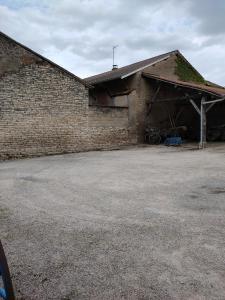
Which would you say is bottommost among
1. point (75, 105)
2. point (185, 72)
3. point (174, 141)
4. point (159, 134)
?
point (174, 141)

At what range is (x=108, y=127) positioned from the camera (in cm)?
1562

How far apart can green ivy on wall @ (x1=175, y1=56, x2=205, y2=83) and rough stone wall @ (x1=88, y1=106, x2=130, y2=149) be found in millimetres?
5493

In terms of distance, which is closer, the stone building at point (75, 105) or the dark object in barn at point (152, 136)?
the stone building at point (75, 105)

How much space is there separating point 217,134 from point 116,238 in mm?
15247

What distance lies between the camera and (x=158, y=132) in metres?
17.0

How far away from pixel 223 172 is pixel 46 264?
5908 millimetres

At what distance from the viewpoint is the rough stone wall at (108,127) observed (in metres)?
15.1

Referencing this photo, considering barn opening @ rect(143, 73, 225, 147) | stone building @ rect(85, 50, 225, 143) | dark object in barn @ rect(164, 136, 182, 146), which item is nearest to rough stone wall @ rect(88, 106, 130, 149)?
stone building @ rect(85, 50, 225, 143)

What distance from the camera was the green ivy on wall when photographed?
19609 mm

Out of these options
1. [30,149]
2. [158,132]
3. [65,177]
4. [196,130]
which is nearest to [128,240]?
[65,177]

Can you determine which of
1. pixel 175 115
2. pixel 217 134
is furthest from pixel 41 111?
pixel 217 134

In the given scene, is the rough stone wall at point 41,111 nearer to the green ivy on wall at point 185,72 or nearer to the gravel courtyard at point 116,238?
the gravel courtyard at point 116,238

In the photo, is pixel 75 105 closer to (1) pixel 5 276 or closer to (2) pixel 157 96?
(2) pixel 157 96

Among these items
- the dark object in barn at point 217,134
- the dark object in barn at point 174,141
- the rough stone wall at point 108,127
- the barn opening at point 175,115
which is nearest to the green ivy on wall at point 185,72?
the barn opening at point 175,115
